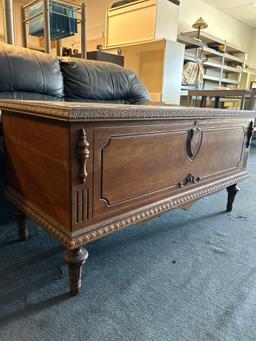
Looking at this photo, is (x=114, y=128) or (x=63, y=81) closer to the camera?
(x=114, y=128)

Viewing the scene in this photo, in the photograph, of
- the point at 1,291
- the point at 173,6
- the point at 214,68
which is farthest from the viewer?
the point at 214,68

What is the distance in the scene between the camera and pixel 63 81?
53.8 inches

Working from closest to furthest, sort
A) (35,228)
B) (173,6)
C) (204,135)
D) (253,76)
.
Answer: (204,135)
(35,228)
(173,6)
(253,76)

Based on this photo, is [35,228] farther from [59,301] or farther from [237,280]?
[237,280]

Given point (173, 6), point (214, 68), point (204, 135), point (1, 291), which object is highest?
point (173, 6)

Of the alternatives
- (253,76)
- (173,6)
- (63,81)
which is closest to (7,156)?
(63,81)

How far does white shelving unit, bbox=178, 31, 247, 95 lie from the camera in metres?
3.74

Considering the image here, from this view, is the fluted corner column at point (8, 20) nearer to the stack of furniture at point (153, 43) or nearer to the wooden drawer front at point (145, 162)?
the stack of furniture at point (153, 43)

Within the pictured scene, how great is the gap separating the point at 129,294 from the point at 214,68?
4753 mm

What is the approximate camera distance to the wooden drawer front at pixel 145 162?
70 cm

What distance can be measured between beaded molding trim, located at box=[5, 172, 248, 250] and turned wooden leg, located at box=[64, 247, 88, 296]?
1.6 inches

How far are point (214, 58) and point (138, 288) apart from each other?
4841 mm

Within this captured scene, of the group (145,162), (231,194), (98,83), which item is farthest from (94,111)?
(231,194)

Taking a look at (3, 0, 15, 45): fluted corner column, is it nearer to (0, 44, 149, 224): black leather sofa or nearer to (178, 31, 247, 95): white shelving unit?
(0, 44, 149, 224): black leather sofa
